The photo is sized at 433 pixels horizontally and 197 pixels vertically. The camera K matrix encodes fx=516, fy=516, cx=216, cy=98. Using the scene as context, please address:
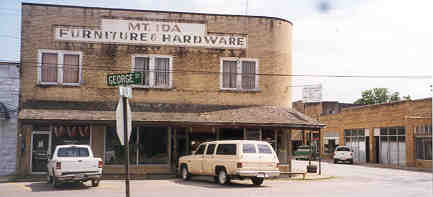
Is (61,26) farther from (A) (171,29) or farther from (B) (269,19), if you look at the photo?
(B) (269,19)

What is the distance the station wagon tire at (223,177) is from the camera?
2066cm

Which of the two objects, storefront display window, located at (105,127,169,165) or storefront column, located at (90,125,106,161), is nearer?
storefront column, located at (90,125,106,161)

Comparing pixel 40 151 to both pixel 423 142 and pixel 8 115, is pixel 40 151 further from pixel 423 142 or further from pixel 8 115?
pixel 423 142

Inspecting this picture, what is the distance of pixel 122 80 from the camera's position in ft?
34.5

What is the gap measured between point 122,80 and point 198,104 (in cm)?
1647

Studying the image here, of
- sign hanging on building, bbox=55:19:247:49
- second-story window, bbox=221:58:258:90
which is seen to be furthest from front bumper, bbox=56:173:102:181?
second-story window, bbox=221:58:258:90

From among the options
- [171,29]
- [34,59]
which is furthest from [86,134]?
[171,29]

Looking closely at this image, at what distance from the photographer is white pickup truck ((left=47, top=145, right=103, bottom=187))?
18.7 metres

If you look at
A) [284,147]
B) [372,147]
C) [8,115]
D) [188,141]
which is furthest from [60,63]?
[372,147]

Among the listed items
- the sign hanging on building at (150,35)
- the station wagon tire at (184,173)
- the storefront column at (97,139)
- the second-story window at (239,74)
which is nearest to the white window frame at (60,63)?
the sign hanging on building at (150,35)

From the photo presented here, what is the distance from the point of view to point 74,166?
61.9ft

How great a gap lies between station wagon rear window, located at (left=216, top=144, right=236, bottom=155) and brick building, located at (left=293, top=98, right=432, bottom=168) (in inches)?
864

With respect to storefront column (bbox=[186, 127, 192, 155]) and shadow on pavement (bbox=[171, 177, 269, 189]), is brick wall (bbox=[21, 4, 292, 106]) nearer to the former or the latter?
storefront column (bbox=[186, 127, 192, 155])

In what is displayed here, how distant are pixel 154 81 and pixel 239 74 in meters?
4.52
